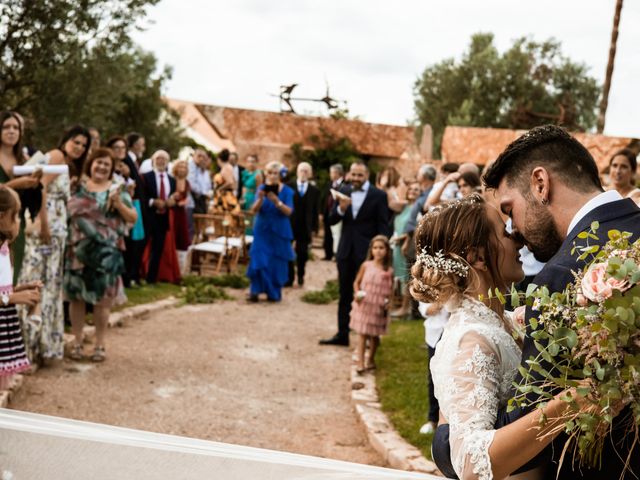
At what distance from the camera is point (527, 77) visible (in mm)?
38062

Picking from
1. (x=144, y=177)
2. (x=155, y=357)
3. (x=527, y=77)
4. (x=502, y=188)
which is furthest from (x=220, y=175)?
(x=527, y=77)

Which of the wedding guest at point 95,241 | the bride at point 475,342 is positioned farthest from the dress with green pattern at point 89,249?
the bride at point 475,342

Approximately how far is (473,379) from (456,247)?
41 centimetres

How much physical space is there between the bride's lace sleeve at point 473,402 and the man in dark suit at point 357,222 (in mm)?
6656

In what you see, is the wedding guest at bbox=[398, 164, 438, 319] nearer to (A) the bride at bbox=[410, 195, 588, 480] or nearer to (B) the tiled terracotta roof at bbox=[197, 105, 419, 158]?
(A) the bride at bbox=[410, 195, 588, 480]

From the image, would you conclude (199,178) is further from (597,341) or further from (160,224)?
(597,341)

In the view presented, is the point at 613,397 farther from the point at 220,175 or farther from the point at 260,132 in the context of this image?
the point at 260,132

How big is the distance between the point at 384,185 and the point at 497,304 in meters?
10.7

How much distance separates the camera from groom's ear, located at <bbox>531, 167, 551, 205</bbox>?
84.4 inches

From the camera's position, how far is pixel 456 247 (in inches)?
87.4

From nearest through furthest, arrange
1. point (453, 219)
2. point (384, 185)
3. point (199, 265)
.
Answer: point (453, 219) → point (384, 185) → point (199, 265)

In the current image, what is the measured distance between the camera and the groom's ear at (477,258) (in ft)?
7.27

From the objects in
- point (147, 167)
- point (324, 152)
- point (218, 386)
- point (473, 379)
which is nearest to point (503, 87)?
point (324, 152)

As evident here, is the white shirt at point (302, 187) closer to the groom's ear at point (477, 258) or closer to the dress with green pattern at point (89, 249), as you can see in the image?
the dress with green pattern at point (89, 249)
